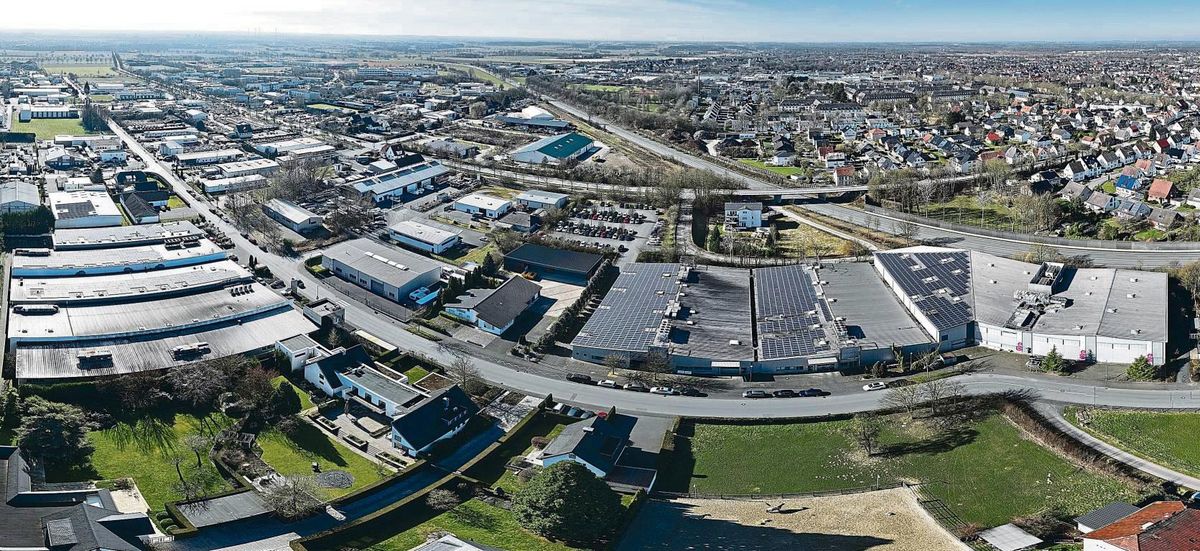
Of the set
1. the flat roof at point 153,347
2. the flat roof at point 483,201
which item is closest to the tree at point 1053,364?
the flat roof at point 153,347

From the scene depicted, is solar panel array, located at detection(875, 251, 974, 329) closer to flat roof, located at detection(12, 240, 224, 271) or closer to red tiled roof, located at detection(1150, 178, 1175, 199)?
red tiled roof, located at detection(1150, 178, 1175, 199)

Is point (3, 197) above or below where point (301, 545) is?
above

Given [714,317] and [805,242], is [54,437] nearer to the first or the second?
[714,317]

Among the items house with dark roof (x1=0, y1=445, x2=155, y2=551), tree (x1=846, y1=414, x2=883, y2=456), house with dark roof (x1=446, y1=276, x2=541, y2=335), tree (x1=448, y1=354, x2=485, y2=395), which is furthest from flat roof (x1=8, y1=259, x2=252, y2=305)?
tree (x1=846, y1=414, x2=883, y2=456)

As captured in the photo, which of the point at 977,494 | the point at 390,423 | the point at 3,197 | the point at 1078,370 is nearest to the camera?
the point at 977,494

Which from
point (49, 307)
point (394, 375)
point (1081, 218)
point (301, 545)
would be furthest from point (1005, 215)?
point (49, 307)

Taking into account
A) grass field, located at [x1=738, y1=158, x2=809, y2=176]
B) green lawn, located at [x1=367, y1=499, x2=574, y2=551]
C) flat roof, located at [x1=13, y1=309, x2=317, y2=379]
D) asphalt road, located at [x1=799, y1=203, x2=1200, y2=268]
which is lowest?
green lawn, located at [x1=367, y1=499, x2=574, y2=551]

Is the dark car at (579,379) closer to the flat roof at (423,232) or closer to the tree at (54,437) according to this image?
the tree at (54,437)

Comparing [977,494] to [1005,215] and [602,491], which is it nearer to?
[602,491]
